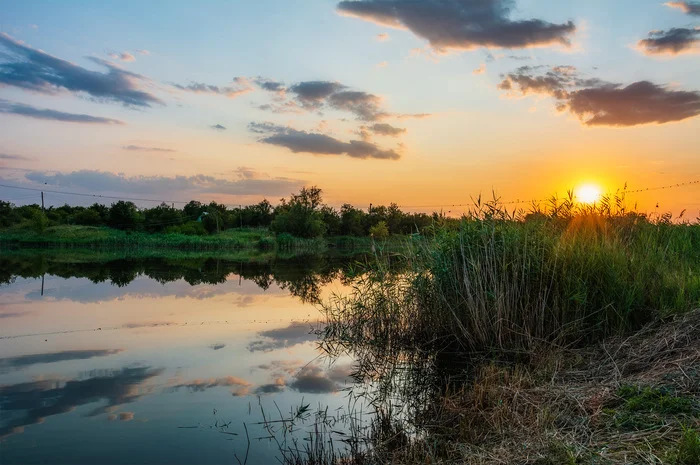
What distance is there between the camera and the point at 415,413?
7.03 metres

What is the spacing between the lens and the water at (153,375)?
244 inches

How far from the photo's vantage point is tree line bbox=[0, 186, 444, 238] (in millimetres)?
73688

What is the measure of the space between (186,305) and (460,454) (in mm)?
15005

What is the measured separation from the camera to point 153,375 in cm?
916

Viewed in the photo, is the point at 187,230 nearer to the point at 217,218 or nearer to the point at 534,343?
the point at 217,218

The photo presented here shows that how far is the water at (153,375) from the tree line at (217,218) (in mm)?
51739

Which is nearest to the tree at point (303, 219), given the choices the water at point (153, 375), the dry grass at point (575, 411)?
the water at point (153, 375)

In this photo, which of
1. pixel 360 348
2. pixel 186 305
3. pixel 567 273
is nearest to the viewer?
pixel 567 273

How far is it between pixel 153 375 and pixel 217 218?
7438cm

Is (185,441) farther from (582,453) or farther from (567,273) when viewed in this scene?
(567,273)

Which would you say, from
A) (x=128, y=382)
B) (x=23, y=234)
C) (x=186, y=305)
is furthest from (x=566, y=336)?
(x=23, y=234)

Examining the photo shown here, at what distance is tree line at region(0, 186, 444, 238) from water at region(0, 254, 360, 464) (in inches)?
2037

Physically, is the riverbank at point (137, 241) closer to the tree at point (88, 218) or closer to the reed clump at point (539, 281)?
the tree at point (88, 218)

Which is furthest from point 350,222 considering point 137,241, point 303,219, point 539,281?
point 539,281
